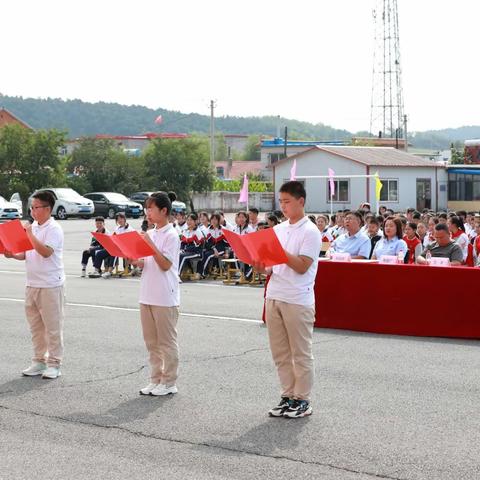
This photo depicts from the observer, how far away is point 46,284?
9.94 metres

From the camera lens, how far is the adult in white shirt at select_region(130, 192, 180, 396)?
29.2 ft

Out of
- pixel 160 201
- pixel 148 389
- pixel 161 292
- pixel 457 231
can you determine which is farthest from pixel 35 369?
pixel 457 231

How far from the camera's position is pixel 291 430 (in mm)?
7695

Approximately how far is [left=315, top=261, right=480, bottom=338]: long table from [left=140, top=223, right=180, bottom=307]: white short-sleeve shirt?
493 cm

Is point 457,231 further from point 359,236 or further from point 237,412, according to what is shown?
point 237,412

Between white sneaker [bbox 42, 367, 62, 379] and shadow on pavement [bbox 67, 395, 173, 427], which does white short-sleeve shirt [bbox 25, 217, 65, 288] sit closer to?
white sneaker [bbox 42, 367, 62, 379]

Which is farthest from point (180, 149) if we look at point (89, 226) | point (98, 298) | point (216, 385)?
point (216, 385)

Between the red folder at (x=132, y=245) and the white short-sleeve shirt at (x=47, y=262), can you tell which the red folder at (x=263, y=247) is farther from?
the white short-sleeve shirt at (x=47, y=262)

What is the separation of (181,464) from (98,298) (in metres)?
11.8

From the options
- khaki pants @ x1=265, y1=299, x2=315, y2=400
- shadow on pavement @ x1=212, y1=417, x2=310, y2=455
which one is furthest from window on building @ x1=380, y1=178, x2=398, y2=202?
shadow on pavement @ x1=212, y1=417, x2=310, y2=455

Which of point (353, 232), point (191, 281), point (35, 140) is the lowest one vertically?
Result: point (191, 281)

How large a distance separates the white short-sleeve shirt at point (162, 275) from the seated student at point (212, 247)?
1452 centimetres

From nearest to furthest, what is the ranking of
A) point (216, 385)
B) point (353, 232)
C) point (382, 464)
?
point (382, 464) → point (216, 385) → point (353, 232)

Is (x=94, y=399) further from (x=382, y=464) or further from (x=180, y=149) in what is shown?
(x=180, y=149)
